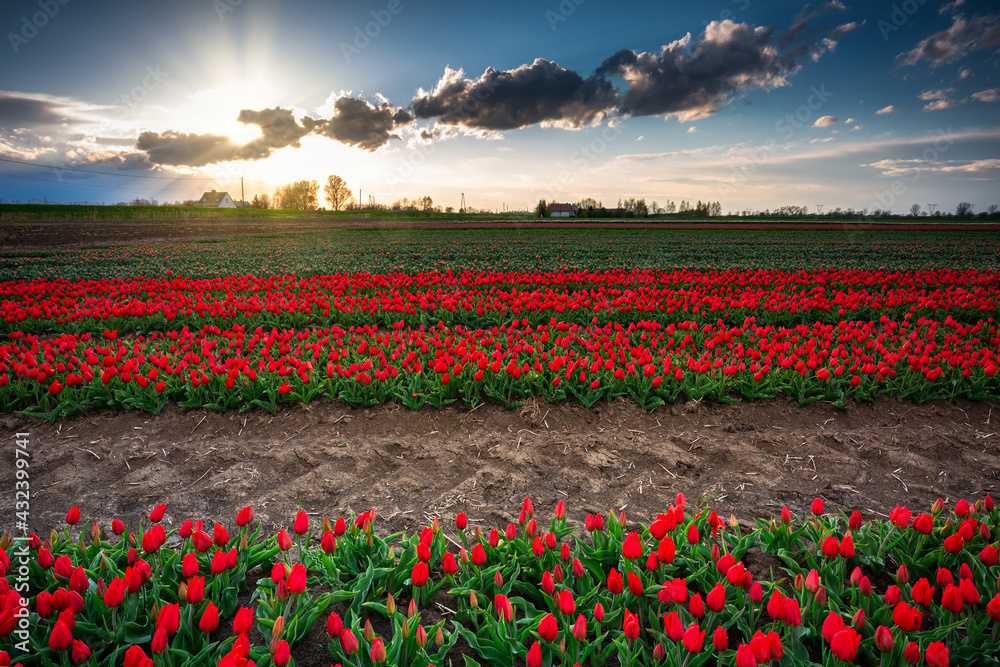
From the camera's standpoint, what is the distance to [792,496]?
3.47 meters

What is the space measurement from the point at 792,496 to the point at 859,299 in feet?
24.2

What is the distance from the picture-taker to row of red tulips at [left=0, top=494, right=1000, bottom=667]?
1.91 metres

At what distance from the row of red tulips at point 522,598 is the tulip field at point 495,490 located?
0.02 meters

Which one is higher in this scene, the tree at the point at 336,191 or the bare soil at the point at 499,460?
the tree at the point at 336,191

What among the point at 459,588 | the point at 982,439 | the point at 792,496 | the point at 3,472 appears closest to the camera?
the point at 459,588

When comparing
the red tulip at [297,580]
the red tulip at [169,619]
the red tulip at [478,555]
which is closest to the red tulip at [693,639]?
the red tulip at [478,555]

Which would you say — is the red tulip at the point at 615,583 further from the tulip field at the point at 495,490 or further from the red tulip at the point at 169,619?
the red tulip at the point at 169,619

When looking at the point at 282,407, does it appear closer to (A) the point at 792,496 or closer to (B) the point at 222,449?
(B) the point at 222,449

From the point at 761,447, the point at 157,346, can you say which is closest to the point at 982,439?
the point at 761,447

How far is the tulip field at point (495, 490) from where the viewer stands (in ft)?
6.79

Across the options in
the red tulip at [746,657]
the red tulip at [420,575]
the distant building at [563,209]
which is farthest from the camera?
the distant building at [563,209]

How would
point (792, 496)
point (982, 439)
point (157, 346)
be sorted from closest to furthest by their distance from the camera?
point (792, 496) < point (982, 439) < point (157, 346)

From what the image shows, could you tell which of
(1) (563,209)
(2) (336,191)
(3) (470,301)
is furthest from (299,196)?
(3) (470,301)

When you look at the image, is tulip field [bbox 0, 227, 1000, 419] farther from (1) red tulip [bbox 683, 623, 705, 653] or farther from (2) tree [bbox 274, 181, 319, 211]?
(2) tree [bbox 274, 181, 319, 211]
